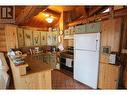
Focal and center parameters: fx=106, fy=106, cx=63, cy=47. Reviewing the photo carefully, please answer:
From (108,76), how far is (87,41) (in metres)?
0.89

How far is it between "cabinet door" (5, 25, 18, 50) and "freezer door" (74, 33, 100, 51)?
1951mm

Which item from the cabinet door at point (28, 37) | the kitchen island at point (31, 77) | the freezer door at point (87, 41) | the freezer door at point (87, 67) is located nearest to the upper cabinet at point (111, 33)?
the freezer door at point (87, 41)

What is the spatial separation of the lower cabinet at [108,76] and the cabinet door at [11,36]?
2653mm

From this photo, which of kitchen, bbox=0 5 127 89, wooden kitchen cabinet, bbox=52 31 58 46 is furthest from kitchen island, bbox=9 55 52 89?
wooden kitchen cabinet, bbox=52 31 58 46

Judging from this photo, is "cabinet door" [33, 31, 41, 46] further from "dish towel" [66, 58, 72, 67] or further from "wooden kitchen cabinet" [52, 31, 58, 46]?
"dish towel" [66, 58, 72, 67]

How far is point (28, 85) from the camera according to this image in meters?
1.66

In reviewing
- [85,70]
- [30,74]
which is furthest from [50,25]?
[30,74]

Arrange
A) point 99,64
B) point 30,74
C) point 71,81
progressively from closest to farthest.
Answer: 1. point 30,74
2. point 99,64
3. point 71,81

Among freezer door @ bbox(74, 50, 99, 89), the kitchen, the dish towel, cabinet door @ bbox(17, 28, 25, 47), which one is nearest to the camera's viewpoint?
the kitchen

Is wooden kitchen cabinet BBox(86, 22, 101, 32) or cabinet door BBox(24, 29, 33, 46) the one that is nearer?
wooden kitchen cabinet BBox(86, 22, 101, 32)

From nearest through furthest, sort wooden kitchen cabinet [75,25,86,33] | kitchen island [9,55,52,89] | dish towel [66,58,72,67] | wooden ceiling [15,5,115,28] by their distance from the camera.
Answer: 1. kitchen island [9,55,52,89]
2. wooden kitchen cabinet [75,25,86,33]
3. wooden ceiling [15,5,115,28]
4. dish towel [66,58,72,67]

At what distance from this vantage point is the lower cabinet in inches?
81.2
